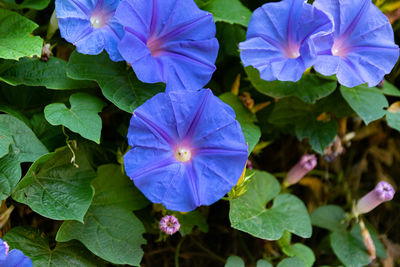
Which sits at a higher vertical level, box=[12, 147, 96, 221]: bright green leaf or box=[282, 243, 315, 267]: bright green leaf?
box=[12, 147, 96, 221]: bright green leaf

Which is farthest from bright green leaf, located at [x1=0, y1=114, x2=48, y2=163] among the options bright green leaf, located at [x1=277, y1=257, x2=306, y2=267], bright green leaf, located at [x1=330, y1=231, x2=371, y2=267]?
bright green leaf, located at [x1=330, y1=231, x2=371, y2=267]

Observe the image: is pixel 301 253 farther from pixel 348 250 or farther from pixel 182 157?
pixel 182 157

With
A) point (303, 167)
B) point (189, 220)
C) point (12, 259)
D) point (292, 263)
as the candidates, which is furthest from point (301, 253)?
point (12, 259)

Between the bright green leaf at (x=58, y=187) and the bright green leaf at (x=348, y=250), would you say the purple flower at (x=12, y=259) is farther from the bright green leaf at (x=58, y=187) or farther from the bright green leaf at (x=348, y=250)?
the bright green leaf at (x=348, y=250)

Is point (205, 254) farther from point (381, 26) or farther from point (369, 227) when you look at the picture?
point (381, 26)

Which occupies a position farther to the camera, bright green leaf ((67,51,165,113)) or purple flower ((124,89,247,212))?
bright green leaf ((67,51,165,113))

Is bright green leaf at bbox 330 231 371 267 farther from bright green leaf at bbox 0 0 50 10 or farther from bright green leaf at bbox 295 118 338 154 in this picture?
bright green leaf at bbox 0 0 50 10

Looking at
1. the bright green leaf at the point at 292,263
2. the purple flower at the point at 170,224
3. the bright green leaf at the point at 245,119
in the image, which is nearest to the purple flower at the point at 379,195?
the bright green leaf at the point at 292,263
